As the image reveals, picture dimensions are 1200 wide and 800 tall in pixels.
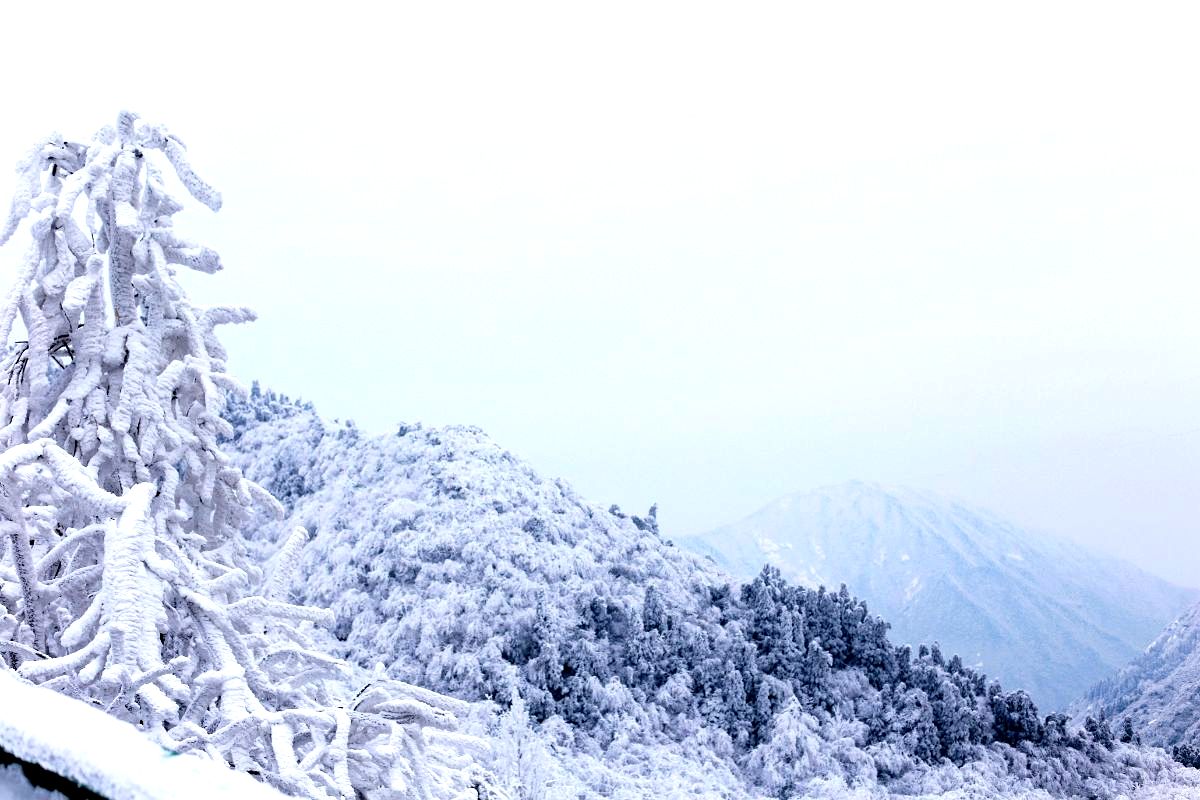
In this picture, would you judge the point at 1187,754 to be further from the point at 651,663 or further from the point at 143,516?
the point at 143,516

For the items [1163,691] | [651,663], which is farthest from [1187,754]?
[651,663]

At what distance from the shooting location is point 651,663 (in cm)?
858

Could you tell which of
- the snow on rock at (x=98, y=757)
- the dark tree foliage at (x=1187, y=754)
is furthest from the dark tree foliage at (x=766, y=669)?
the snow on rock at (x=98, y=757)

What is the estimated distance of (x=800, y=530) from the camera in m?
19.8

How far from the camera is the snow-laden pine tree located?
237cm

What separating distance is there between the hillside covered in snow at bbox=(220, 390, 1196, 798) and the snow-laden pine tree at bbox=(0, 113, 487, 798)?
400 cm

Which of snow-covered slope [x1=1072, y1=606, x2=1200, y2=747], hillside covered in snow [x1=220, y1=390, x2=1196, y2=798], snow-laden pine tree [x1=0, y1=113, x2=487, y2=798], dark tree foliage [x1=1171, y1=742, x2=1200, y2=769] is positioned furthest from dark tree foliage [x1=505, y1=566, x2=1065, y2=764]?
snow-laden pine tree [x1=0, y1=113, x2=487, y2=798]

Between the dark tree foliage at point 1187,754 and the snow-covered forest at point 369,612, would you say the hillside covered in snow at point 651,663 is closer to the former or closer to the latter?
the snow-covered forest at point 369,612

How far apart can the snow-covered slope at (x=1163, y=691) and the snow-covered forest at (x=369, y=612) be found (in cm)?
145

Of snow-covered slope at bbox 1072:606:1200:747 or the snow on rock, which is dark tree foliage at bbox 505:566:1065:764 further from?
the snow on rock

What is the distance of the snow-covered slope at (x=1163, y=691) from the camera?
32.3ft

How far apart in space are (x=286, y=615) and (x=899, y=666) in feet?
26.3

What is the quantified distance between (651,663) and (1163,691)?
7.43m

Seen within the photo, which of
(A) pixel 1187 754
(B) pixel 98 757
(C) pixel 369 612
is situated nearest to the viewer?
(B) pixel 98 757
